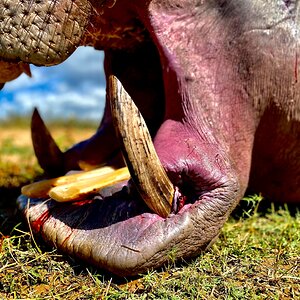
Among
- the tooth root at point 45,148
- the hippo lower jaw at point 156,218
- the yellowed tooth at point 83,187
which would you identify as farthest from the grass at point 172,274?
the tooth root at point 45,148

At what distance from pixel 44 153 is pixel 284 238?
99cm

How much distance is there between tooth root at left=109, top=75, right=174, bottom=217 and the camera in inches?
65.2

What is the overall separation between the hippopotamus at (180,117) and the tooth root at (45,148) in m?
0.37

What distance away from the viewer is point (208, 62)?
1928 mm

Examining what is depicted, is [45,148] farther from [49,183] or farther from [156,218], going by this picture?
[156,218]

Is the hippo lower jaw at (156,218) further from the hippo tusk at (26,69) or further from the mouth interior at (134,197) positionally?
the hippo tusk at (26,69)

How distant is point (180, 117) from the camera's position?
1918 millimetres

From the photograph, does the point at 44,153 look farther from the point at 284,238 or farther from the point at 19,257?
the point at 284,238

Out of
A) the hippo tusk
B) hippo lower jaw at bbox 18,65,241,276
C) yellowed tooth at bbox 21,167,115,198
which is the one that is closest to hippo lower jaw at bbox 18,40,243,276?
hippo lower jaw at bbox 18,65,241,276

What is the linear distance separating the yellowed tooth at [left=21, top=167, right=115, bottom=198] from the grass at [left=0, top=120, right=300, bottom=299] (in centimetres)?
11

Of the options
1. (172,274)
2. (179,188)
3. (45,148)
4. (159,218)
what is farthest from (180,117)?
(45,148)

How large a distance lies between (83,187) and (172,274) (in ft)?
1.38

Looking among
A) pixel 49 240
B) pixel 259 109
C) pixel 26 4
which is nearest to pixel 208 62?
pixel 259 109

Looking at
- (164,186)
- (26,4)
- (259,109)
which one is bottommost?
(164,186)
